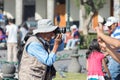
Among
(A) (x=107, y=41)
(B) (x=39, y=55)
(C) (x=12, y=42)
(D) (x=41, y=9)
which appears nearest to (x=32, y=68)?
(B) (x=39, y=55)

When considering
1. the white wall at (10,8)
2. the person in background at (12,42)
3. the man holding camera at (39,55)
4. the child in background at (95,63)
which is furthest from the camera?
the white wall at (10,8)

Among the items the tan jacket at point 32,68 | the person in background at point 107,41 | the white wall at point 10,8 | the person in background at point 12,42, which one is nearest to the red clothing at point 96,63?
the tan jacket at point 32,68

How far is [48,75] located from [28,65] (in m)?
0.29

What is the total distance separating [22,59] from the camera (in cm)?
603

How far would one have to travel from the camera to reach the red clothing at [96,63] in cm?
885

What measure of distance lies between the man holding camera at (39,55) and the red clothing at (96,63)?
2.91 m

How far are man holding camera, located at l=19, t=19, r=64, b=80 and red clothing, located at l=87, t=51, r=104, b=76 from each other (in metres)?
2.91

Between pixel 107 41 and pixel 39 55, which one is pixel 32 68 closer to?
pixel 39 55

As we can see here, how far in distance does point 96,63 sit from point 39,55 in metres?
3.17

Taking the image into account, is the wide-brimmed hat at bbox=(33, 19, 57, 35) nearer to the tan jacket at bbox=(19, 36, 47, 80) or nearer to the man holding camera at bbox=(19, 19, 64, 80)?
the man holding camera at bbox=(19, 19, 64, 80)

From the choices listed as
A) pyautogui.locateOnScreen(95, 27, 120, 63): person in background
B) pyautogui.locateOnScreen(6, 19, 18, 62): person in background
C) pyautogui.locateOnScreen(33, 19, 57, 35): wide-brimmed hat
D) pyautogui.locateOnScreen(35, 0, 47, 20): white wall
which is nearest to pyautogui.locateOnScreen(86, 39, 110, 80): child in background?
pyautogui.locateOnScreen(33, 19, 57, 35): wide-brimmed hat

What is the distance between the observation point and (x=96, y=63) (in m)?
8.87

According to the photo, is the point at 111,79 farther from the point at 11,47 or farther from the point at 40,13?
the point at 40,13

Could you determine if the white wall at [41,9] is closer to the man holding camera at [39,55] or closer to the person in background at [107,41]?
the man holding camera at [39,55]
